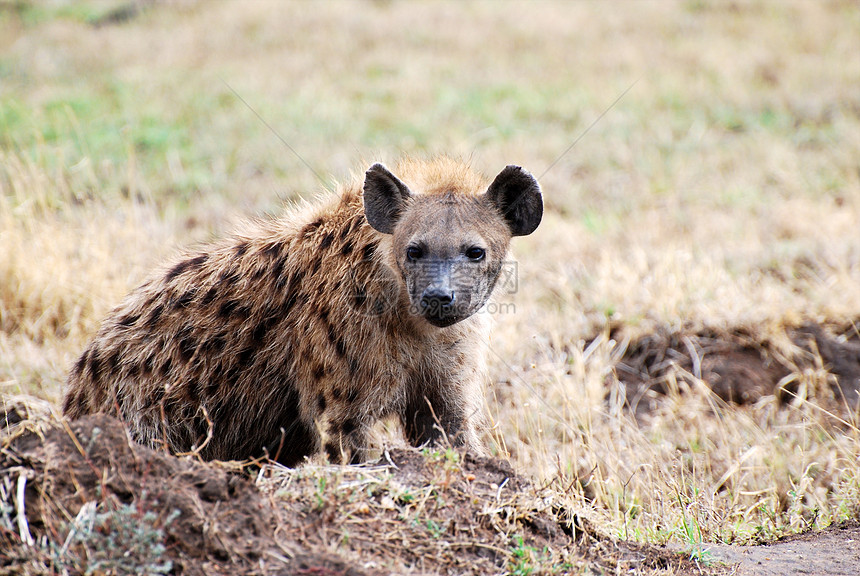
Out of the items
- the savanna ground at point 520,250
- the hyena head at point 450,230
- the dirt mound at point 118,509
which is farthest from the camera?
the hyena head at point 450,230

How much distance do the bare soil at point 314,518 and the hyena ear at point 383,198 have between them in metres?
1.06

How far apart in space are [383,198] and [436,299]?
63cm

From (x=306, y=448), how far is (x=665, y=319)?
317 centimetres

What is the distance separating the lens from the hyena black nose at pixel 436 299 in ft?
11.0

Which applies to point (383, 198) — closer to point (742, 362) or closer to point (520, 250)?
point (742, 362)

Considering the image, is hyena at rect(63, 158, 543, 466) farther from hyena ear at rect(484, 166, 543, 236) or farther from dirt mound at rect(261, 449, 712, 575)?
dirt mound at rect(261, 449, 712, 575)

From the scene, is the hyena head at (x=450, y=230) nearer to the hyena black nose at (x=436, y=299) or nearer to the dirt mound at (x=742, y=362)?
the hyena black nose at (x=436, y=299)

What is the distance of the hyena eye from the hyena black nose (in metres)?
0.28

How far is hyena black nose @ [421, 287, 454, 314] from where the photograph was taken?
3338 mm

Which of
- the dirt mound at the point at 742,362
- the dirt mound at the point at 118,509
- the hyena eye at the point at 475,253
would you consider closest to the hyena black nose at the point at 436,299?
the hyena eye at the point at 475,253

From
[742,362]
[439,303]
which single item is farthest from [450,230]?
[742,362]

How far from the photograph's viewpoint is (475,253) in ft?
11.8

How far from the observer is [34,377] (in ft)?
16.9

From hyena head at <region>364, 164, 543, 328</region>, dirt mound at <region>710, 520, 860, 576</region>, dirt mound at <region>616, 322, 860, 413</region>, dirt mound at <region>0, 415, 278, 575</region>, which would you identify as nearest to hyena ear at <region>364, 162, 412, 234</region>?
hyena head at <region>364, 164, 543, 328</region>
